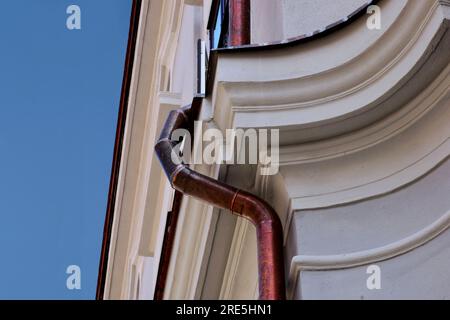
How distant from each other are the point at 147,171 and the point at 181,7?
2.37 meters

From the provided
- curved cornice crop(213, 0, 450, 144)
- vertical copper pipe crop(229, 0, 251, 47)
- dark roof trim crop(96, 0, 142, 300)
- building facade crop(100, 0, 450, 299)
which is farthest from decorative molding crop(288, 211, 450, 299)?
dark roof trim crop(96, 0, 142, 300)

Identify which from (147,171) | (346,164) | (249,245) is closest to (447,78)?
(346,164)

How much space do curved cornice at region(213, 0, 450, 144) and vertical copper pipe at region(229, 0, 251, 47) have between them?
1426mm

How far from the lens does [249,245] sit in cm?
862

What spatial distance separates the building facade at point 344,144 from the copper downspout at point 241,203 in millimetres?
94

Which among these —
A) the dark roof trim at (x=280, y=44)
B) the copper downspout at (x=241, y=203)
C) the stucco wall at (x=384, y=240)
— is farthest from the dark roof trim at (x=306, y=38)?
the stucco wall at (x=384, y=240)

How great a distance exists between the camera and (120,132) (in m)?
18.1

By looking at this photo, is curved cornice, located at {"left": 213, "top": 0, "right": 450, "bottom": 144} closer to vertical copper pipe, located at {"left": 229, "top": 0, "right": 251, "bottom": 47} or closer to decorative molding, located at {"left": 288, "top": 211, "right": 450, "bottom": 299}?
decorative molding, located at {"left": 288, "top": 211, "right": 450, "bottom": 299}

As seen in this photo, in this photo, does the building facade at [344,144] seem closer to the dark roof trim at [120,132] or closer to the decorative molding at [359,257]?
the decorative molding at [359,257]

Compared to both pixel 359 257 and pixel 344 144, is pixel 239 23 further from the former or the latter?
pixel 359 257

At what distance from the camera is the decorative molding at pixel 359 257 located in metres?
7.17

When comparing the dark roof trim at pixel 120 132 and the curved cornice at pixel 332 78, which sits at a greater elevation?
the curved cornice at pixel 332 78

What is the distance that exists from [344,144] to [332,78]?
1.29ft
